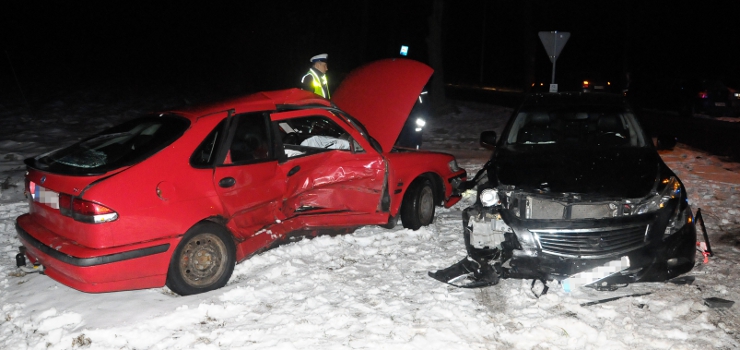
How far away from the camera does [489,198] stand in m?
5.15

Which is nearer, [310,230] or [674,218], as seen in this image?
[674,218]

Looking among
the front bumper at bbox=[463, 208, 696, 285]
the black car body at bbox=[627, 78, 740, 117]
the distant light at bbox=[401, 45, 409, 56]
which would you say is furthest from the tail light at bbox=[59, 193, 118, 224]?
the black car body at bbox=[627, 78, 740, 117]

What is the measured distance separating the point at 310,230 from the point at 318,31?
89.7 feet

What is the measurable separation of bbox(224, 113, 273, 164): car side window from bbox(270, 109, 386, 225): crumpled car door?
0.43ft

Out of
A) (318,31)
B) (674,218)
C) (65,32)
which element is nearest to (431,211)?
(674,218)

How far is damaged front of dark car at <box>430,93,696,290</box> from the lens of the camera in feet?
15.5

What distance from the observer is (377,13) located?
4150 cm

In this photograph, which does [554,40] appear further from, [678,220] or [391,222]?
[678,220]

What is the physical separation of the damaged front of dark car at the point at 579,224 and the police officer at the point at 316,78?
3644 mm

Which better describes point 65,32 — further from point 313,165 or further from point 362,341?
point 362,341

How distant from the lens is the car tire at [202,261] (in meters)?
4.75

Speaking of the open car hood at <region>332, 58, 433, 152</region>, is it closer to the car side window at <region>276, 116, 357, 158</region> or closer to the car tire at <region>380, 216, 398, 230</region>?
the car side window at <region>276, 116, 357, 158</region>

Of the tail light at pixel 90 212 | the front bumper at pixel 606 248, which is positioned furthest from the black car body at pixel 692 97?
the tail light at pixel 90 212

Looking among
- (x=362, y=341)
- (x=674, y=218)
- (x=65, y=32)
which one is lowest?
(x=362, y=341)
